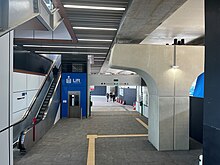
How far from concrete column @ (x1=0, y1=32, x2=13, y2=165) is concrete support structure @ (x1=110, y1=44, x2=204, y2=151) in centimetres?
391

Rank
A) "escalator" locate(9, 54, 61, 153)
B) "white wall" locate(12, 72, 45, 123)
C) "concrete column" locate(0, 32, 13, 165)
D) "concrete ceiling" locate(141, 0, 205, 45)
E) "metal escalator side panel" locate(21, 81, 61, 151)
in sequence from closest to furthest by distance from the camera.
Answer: "concrete column" locate(0, 32, 13, 165)
"concrete ceiling" locate(141, 0, 205, 45)
"metal escalator side panel" locate(21, 81, 61, 151)
"escalator" locate(9, 54, 61, 153)
"white wall" locate(12, 72, 45, 123)

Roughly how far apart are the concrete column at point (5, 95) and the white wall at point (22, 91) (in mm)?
5062

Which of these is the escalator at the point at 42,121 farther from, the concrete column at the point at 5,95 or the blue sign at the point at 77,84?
the concrete column at the point at 5,95

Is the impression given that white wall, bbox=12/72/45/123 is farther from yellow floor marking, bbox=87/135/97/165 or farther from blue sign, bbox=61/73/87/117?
yellow floor marking, bbox=87/135/97/165

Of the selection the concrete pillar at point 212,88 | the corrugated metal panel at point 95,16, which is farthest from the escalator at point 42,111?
the concrete pillar at point 212,88

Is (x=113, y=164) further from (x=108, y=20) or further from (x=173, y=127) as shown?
(x=108, y=20)

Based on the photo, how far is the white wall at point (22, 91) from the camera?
8.08m

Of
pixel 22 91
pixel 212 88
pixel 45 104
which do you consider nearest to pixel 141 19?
pixel 212 88

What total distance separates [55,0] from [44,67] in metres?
9.70

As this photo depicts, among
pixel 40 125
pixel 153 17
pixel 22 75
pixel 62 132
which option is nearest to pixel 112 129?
pixel 62 132

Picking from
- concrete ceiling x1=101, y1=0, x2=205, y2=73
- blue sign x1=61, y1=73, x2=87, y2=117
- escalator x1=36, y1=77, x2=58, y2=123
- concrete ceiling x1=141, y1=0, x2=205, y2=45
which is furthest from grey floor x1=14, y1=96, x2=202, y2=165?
blue sign x1=61, y1=73, x2=87, y2=117

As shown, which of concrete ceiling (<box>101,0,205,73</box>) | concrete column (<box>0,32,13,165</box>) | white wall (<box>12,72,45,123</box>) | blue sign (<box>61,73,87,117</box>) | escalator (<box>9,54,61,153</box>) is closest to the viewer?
concrete column (<box>0,32,13,165</box>)

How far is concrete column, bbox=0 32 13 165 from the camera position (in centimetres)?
285

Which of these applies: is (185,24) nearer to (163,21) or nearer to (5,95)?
(163,21)
